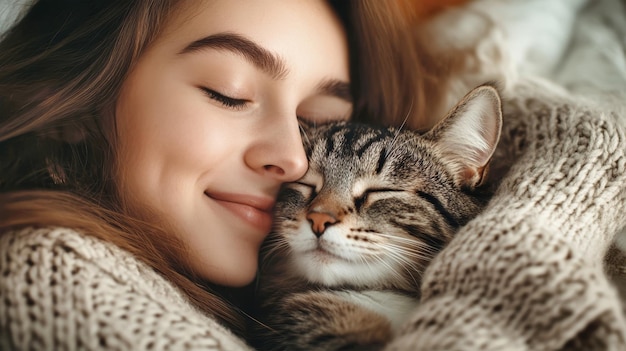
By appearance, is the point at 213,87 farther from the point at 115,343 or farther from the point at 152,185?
the point at 115,343

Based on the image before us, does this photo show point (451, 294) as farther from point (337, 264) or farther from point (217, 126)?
point (217, 126)

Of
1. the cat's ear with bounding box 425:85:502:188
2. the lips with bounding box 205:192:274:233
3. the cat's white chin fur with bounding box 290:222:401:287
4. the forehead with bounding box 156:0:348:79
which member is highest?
the forehead with bounding box 156:0:348:79

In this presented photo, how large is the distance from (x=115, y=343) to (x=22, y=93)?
58 cm

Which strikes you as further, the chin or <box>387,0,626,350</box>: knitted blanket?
the chin

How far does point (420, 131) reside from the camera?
109cm

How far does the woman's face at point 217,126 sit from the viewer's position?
2.77 feet

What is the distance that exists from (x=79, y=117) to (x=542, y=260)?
812 mm

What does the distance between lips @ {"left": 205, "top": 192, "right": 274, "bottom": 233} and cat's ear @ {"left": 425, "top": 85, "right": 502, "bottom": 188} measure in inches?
14.4

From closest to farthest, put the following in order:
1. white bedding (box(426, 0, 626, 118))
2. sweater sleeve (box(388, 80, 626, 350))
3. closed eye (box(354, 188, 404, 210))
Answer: sweater sleeve (box(388, 80, 626, 350)) → closed eye (box(354, 188, 404, 210)) → white bedding (box(426, 0, 626, 118))

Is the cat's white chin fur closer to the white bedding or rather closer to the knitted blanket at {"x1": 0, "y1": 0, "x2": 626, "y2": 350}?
the knitted blanket at {"x1": 0, "y1": 0, "x2": 626, "y2": 350}

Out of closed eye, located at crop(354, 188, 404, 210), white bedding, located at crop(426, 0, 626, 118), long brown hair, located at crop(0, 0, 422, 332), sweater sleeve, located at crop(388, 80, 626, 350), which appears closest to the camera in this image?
sweater sleeve, located at crop(388, 80, 626, 350)

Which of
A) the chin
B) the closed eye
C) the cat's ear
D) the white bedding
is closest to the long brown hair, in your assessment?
the chin

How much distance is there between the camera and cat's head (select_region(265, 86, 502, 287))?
87 centimetres

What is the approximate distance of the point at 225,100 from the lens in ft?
2.89
